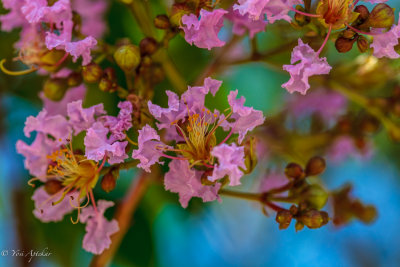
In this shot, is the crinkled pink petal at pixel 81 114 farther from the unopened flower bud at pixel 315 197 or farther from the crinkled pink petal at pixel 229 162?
the unopened flower bud at pixel 315 197


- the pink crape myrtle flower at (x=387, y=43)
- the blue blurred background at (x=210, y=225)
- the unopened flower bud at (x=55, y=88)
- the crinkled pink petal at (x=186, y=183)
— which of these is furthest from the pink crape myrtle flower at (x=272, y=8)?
the blue blurred background at (x=210, y=225)

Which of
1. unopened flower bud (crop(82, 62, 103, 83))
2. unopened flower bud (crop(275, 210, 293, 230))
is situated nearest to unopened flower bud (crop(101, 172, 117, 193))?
unopened flower bud (crop(82, 62, 103, 83))

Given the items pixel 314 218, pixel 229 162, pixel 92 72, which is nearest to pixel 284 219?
pixel 314 218

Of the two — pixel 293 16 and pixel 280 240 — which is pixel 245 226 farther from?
pixel 293 16

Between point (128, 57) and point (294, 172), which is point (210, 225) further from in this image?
point (128, 57)

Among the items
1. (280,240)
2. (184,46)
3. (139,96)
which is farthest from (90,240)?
(280,240)

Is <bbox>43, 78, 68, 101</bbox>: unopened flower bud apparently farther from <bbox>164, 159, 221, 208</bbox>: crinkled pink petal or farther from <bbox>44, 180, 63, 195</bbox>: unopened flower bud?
<bbox>164, 159, 221, 208</bbox>: crinkled pink petal

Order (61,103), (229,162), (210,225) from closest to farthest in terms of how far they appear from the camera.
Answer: (229,162) < (61,103) < (210,225)
